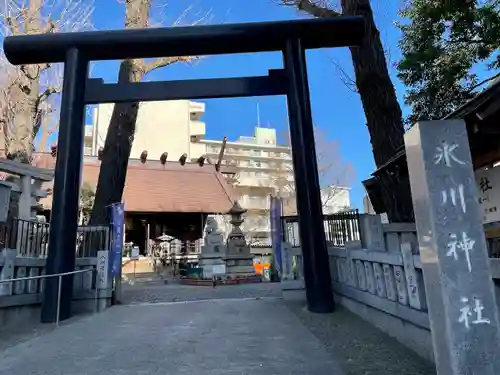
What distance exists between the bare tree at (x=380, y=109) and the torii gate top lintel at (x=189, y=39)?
3.93 feet

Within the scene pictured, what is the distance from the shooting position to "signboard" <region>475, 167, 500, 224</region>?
18.9ft

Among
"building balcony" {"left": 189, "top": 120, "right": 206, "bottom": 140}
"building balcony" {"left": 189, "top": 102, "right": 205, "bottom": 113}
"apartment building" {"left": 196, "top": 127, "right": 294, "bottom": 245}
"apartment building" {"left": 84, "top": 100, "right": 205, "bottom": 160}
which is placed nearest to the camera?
"apartment building" {"left": 196, "top": 127, "right": 294, "bottom": 245}

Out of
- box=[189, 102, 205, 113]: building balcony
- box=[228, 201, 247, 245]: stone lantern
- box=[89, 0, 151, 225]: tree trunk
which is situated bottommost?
box=[228, 201, 247, 245]: stone lantern

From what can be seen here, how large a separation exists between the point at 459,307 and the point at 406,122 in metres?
8.86

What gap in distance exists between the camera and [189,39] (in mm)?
7512

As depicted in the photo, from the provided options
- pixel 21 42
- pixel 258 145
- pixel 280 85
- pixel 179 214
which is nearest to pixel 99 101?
pixel 21 42

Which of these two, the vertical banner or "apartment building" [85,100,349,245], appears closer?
the vertical banner

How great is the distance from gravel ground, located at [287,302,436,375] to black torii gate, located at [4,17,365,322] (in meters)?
1.63

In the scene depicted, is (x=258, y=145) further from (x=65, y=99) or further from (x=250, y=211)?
(x=65, y=99)

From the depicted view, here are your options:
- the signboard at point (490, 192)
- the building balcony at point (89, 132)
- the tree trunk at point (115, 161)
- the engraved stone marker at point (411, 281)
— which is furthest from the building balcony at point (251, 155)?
the engraved stone marker at point (411, 281)

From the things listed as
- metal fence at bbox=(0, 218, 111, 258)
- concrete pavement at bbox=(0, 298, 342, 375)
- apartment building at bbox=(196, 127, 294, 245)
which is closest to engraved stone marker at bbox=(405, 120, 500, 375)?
concrete pavement at bbox=(0, 298, 342, 375)

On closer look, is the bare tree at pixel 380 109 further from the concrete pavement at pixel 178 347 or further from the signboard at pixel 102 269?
the signboard at pixel 102 269

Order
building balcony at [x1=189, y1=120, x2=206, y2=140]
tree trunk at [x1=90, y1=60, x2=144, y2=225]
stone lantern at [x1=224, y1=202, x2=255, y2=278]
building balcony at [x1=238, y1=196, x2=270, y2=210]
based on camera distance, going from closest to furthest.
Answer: tree trunk at [x1=90, y1=60, x2=144, y2=225], stone lantern at [x1=224, y1=202, x2=255, y2=278], building balcony at [x1=238, y1=196, x2=270, y2=210], building balcony at [x1=189, y1=120, x2=206, y2=140]

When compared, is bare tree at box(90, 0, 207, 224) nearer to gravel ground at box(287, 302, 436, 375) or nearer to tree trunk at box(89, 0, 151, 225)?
tree trunk at box(89, 0, 151, 225)
